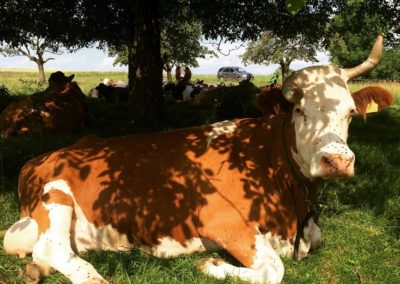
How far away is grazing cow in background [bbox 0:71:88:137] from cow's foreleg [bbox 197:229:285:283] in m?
6.61

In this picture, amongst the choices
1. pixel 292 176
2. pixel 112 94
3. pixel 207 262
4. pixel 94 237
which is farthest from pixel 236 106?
pixel 112 94

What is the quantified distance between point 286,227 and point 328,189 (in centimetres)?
234

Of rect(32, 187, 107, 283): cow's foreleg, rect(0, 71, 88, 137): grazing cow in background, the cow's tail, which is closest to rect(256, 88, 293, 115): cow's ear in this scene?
rect(32, 187, 107, 283): cow's foreleg

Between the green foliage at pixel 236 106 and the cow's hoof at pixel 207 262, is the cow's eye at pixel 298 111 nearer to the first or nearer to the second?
the cow's hoof at pixel 207 262

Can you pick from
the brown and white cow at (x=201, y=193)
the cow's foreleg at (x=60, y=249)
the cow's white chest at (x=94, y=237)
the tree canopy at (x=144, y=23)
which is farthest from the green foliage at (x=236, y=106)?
the cow's foreleg at (x=60, y=249)

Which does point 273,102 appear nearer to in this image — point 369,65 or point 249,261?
point 369,65

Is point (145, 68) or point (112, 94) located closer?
point (145, 68)

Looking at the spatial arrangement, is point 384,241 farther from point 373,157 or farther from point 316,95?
point 373,157

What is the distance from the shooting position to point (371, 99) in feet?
14.6

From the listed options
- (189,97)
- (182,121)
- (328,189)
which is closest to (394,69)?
(189,97)

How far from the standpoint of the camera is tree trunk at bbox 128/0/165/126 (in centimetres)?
1006

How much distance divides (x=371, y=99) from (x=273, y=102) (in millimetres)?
944

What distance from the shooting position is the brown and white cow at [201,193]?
4020 mm

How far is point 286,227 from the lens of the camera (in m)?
4.32
